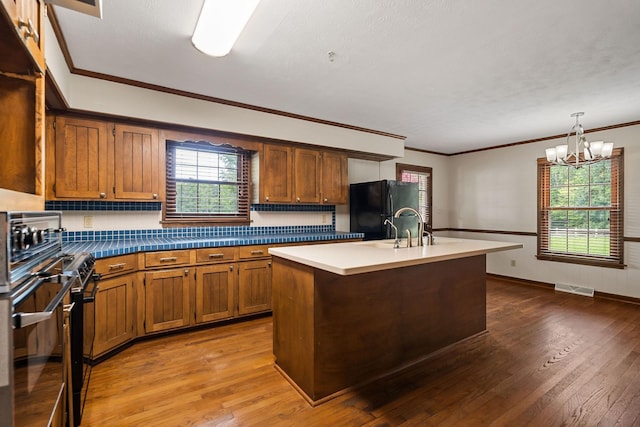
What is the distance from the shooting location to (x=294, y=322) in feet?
6.97

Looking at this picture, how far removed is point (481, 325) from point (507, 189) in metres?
3.30

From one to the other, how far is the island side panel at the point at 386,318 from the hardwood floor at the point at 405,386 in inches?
4.6

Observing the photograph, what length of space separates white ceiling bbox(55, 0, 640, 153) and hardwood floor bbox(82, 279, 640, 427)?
7.77 ft

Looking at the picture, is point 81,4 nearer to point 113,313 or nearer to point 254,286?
point 113,313

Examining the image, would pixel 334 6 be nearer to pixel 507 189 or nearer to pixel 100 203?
pixel 100 203

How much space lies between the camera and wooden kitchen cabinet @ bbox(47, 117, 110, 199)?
269cm

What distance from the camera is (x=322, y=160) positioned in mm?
4195

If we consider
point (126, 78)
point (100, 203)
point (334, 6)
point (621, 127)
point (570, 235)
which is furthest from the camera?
point (570, 235)

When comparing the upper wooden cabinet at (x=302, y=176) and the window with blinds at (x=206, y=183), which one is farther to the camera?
the upper wooden cabinet at (x=302, y=176)

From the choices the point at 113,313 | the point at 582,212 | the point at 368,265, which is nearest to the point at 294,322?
the point at 368,265

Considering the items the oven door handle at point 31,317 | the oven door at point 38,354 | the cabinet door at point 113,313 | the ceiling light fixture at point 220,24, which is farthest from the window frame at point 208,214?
the oven door handle at point 31,317

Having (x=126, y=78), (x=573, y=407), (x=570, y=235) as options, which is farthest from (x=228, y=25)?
(x=570, y=235)

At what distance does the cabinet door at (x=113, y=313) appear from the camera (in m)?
2.38

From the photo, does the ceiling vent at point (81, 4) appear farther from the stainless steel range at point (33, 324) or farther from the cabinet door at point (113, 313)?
the cabinet door at point (113, 313)
